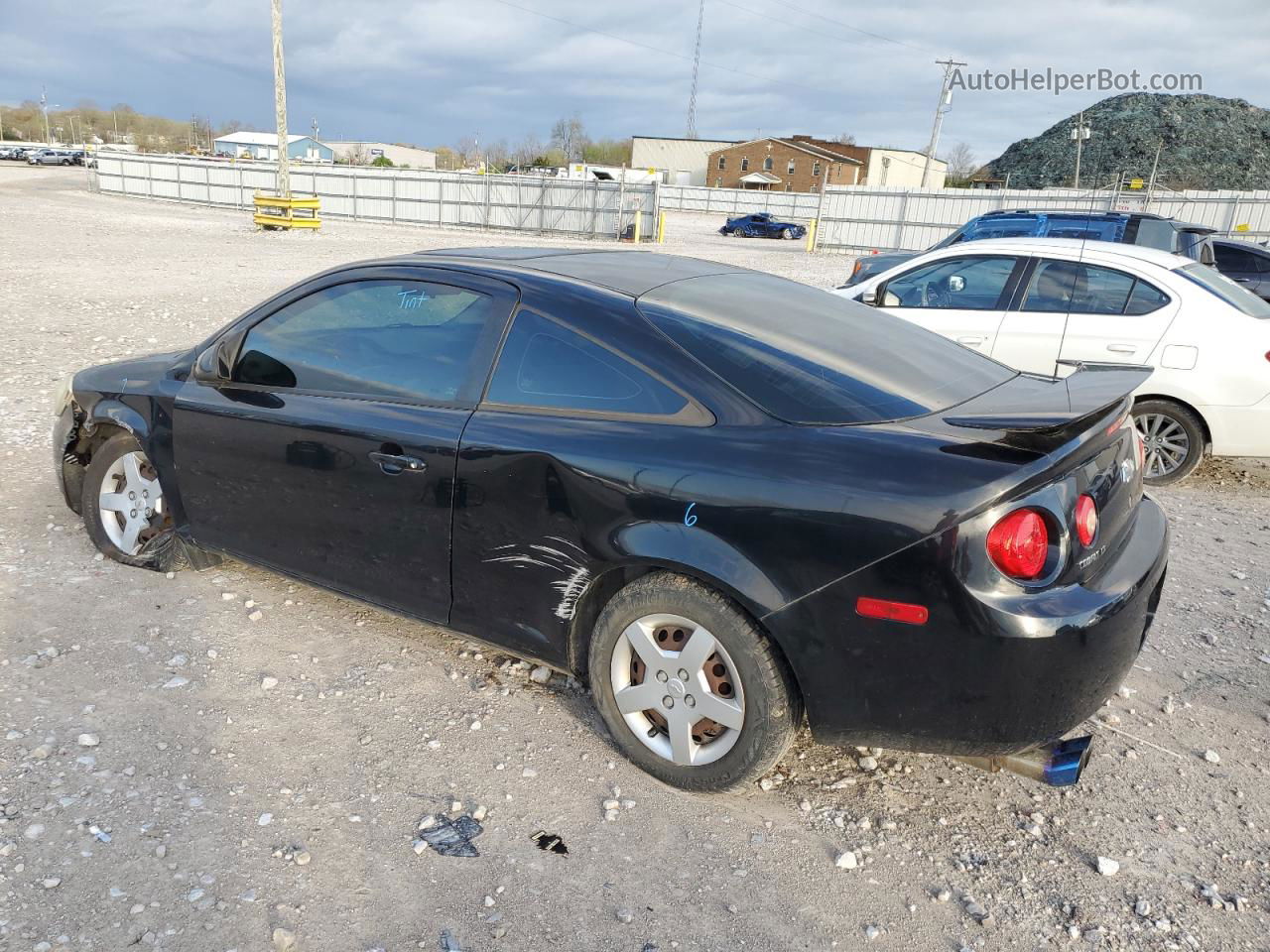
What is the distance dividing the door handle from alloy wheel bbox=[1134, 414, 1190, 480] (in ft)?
16.4

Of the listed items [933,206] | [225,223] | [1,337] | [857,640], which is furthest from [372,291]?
[933,206]

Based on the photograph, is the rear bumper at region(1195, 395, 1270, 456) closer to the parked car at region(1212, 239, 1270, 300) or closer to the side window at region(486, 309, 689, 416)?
the side window at region(486, 309, 689, 416)

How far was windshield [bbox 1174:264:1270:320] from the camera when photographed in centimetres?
601

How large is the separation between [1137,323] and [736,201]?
5441cm

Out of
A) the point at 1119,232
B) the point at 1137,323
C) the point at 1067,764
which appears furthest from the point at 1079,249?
the point at 1119,232

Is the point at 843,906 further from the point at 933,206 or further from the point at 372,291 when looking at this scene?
the point at 933,206

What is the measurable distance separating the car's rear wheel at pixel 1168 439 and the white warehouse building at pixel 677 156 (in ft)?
290

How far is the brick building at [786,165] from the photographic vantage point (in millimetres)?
83062

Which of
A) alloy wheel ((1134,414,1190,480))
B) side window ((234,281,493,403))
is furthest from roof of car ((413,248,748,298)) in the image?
alloy wheel ((1134,414,1190,480))

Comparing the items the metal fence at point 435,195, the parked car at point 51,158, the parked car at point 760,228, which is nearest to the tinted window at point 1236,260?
the metal fence at point 435,195

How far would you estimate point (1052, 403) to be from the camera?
285 centimetres

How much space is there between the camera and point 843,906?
2461 millimetres

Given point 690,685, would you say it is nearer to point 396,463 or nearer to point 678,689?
point 678,689

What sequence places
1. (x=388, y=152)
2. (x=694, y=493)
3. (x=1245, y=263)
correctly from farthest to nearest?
1. (x=388, y=152)
2. (x=1245, y=263)
3. (x=694, y=493)
